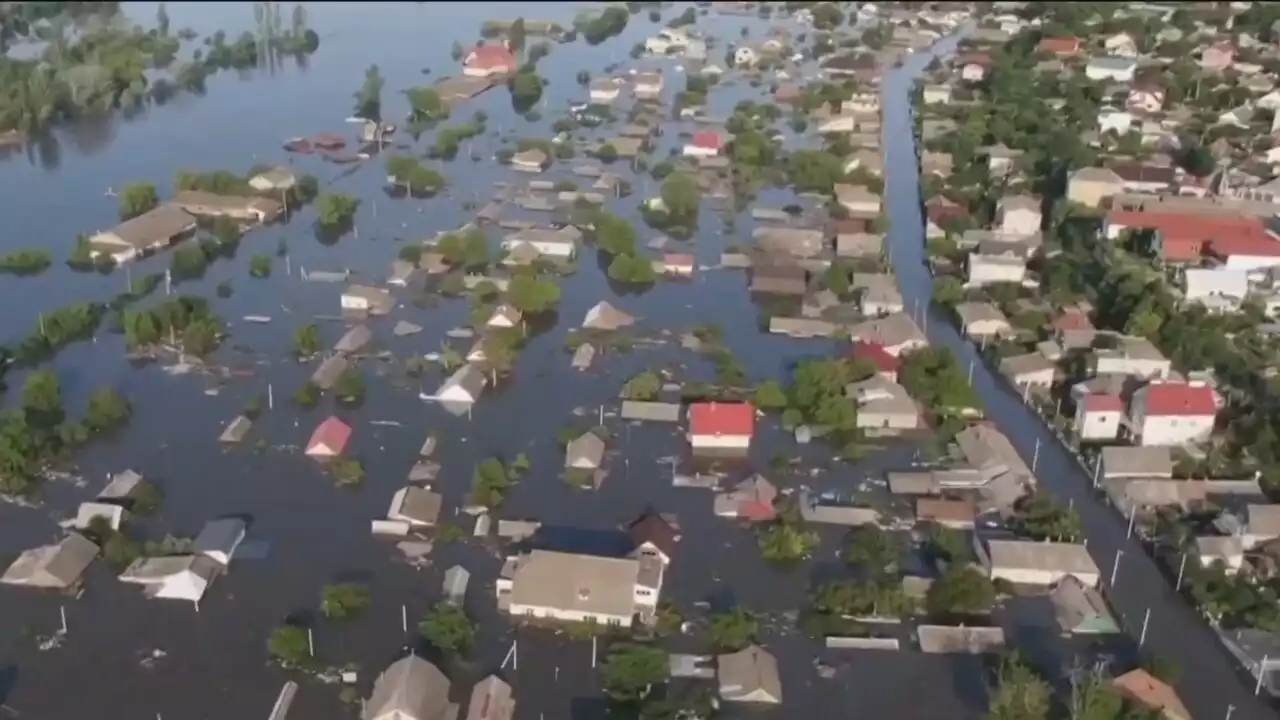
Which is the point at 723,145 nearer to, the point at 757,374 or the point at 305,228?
the point at 305,228

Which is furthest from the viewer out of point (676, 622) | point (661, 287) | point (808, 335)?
point (661, 287)

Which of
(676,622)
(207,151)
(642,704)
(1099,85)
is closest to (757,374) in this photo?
(676,622)

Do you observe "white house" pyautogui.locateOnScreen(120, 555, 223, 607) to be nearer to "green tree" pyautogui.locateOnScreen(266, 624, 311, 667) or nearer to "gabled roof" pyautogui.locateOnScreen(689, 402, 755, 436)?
"green tree" pyautogui.locateOnScreen(266, 624, 311, 667)

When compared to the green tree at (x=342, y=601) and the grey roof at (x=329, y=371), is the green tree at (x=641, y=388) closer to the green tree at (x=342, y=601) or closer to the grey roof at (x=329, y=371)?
the grey roof at (x=329, y=371)

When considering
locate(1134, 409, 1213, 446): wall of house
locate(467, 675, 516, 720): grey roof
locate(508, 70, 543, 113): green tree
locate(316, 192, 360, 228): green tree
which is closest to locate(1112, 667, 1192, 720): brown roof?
locate(1134, 409, 1213, 446): wall of house

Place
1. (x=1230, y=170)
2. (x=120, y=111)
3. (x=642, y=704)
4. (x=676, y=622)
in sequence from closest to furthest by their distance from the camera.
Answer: (x=642, y=704) → (x=676, y=622) → (x=1230, y=170) → (x=120, y=111)

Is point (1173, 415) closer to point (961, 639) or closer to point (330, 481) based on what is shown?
point (961, 639)

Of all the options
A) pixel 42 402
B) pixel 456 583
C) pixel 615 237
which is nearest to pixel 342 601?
pixel 456 583
